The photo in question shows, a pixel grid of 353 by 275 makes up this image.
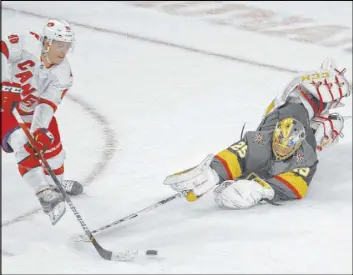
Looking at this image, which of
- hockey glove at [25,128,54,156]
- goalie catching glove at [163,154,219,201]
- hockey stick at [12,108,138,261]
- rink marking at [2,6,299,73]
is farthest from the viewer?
rink marking at [2,6,299,73]

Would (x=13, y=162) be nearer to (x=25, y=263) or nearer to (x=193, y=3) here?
(x=25, y=263)

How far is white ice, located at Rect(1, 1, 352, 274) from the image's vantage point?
15.1 ft

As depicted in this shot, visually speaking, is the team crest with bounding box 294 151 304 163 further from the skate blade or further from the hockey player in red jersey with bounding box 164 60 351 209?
the skate blade

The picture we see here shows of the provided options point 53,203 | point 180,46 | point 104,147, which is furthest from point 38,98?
point 180,46

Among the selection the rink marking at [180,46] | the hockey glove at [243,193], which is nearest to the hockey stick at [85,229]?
the hockey glove at [243,193]

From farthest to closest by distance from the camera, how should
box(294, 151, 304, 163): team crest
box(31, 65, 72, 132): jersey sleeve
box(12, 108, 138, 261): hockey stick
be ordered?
box(294, 151, 304, 163): team crest, box(31, 65, 72, 132): jersey sleeve, box(12, 108, 138, 261): hockey stick

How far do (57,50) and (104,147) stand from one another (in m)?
1.41

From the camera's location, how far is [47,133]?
15.4 feet

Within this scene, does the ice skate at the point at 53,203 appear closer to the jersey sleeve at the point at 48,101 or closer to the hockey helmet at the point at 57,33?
the jersey sleeve at the point at 48,101

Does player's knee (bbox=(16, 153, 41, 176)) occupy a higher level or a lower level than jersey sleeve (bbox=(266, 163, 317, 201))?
higher

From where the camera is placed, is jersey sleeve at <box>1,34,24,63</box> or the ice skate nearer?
the ice skate

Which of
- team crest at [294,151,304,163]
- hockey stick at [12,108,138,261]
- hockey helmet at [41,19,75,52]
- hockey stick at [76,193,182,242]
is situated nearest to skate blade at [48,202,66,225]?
hockey stick at [12,108,138,261]

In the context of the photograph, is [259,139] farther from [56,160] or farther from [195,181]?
[56,160]

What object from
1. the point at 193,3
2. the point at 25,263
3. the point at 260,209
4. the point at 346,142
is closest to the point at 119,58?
the point at 193,3
